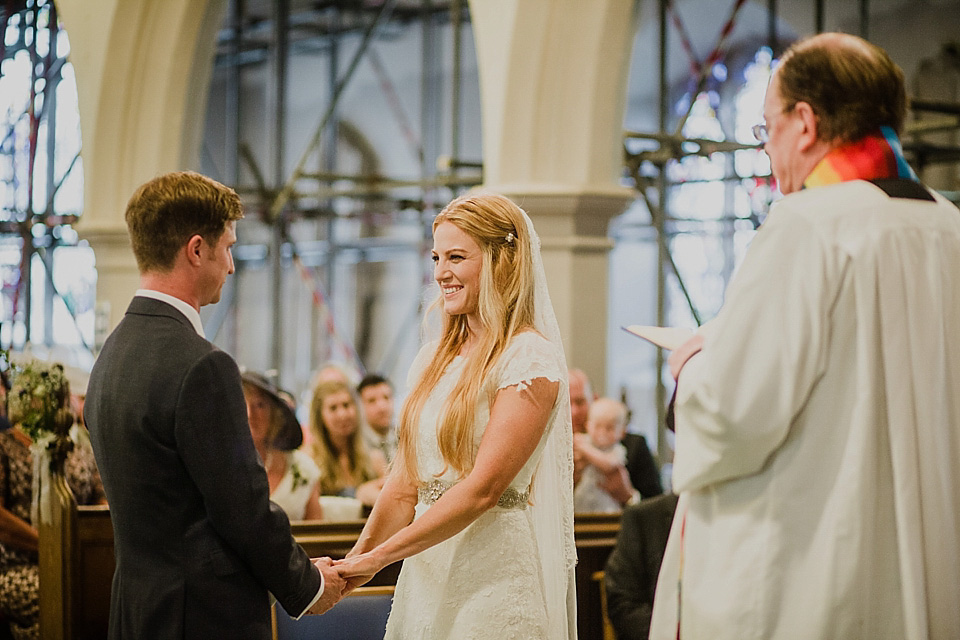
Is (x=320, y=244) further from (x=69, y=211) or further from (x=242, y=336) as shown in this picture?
(x=69, y=211)

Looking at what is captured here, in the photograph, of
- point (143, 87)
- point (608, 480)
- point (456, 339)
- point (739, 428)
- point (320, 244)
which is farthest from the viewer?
point (320, 244)

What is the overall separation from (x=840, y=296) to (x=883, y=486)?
33 centimetres

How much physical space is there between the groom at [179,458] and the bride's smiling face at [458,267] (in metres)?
0.51

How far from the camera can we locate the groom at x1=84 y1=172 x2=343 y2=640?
7.17ft

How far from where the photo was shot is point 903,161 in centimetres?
198

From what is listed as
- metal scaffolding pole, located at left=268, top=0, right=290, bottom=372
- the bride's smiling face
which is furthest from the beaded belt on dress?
metal scaffolding pole, located at left=268, top=0, right=290, bottom=372

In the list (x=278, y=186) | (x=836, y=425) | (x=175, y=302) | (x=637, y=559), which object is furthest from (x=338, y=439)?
(x=278, y=186)

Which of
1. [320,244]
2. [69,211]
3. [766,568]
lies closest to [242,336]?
[320,244]

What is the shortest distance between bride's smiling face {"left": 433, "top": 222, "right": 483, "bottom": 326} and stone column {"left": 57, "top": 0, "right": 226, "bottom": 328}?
5.29 metres

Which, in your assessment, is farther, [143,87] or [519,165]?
[143,87]

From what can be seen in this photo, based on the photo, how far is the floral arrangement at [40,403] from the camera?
3467 mm

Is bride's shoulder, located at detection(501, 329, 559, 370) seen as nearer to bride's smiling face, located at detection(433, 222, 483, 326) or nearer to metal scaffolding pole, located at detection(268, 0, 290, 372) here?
bride's smiling face, located at detection(433, 222, 483, 326)

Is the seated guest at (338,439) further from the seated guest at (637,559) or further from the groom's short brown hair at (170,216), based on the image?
the groom's short brown hair at (170,216)

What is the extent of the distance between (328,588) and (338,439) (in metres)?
2.97
